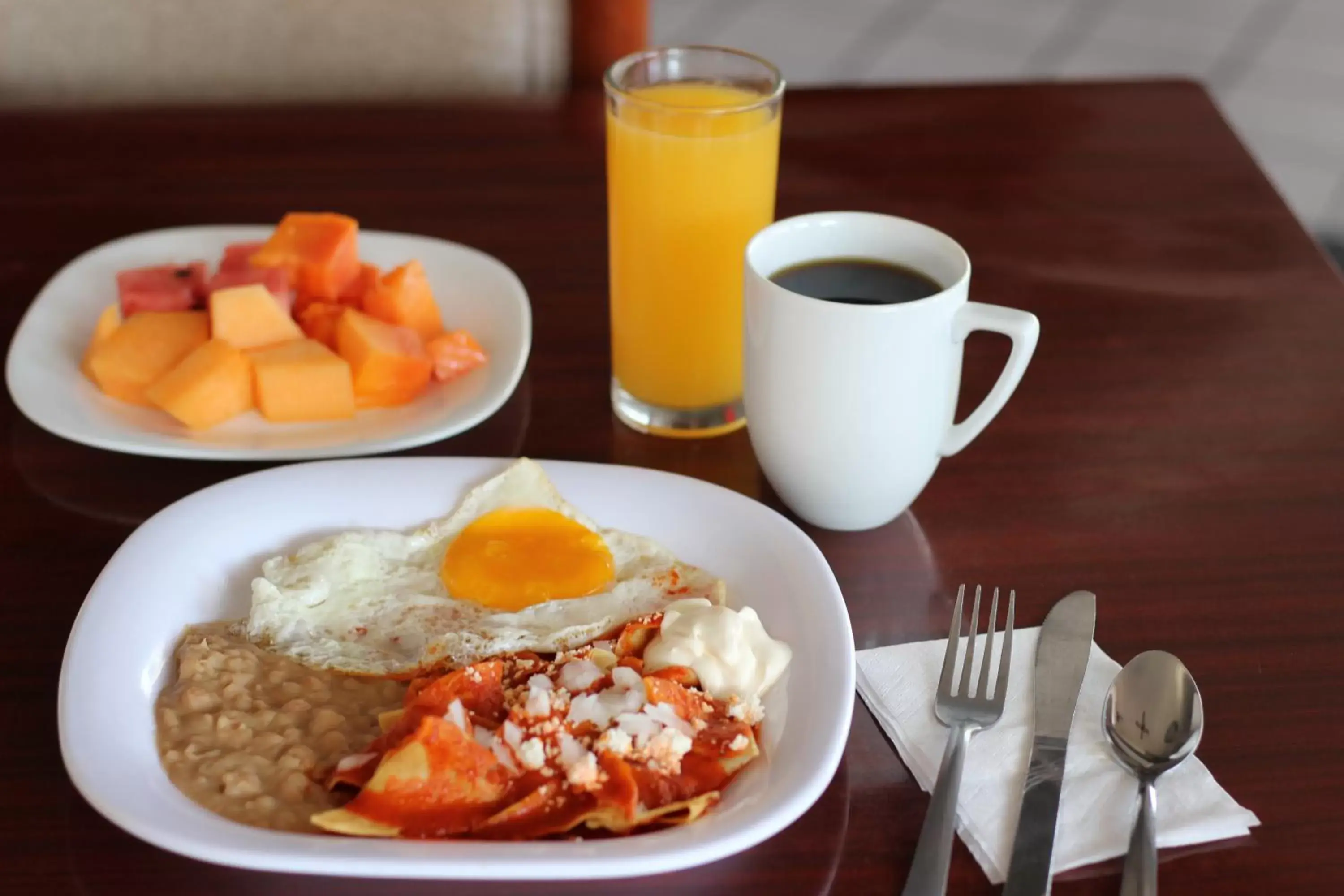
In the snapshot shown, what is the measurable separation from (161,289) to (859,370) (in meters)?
0.80

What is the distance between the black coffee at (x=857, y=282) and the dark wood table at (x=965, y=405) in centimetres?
21

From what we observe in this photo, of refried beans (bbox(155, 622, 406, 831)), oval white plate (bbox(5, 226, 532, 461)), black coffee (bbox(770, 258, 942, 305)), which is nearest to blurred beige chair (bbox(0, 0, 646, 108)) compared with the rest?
oval white plate (bbox(5, 226, 532, 461))

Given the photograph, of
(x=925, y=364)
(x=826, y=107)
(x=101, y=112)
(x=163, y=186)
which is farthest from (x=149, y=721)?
(x=826, y=107)

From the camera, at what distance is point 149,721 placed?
38.6 inches

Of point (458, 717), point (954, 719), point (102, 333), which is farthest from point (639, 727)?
point (102, 333)

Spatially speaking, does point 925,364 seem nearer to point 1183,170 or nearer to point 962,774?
point 962,774

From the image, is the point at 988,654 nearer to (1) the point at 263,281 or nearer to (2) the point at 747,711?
(2) the point at 747,711

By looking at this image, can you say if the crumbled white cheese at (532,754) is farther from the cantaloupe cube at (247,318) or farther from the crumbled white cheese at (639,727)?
the cantaloupe cube at (247,318)

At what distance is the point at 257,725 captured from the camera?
98cm

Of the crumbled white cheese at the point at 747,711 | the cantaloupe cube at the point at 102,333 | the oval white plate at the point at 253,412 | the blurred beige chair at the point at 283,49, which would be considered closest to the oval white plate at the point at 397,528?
the crumbled white cheese at the point at 747,711

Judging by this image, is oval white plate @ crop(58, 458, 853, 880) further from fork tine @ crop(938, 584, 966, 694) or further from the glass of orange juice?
the glass of orange juice

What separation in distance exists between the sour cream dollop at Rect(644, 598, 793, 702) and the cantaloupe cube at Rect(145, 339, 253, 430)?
576 millimetres

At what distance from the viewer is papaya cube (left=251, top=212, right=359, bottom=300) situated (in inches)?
59.0

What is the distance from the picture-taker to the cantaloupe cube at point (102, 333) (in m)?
1.42
